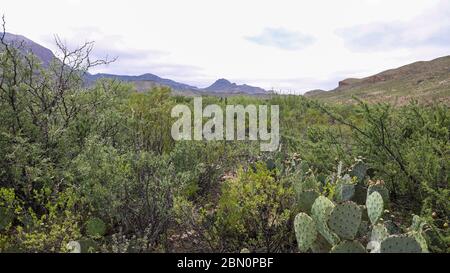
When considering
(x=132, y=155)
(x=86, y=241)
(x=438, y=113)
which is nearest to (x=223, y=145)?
(x=132, y=155)

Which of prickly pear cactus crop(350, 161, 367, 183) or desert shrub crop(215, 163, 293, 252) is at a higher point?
prickly pear cactus crop(350, 161, 367, 183)

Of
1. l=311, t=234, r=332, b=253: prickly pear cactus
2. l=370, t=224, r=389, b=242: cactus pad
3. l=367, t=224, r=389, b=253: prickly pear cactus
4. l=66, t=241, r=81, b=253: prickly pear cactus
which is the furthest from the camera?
l=311, t=234, r=332, b=253: prickly pear cactus

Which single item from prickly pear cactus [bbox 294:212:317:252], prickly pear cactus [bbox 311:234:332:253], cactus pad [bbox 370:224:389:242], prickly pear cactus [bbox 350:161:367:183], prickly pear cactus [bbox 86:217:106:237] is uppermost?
prickly pear cactus [bbox 350:161:367:183]

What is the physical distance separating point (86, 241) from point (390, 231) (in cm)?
309

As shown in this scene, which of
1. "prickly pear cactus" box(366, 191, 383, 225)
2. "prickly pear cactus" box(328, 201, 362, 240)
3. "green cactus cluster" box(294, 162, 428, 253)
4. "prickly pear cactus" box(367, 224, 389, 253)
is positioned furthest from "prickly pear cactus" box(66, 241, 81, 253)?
"prickly pear cactus" box(366, 191, 383, 225)

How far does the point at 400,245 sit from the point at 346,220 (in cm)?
70

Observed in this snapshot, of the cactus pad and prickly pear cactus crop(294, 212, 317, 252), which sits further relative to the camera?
prickly pear cactus crop(294, 212, 317, 252)

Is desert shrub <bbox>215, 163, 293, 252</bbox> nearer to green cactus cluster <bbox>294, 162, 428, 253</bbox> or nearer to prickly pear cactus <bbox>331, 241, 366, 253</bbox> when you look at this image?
green cactus cluster <bbox>294, 162, 428, 253</bbox>

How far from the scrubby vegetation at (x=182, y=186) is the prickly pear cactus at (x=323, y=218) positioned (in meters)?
0.01

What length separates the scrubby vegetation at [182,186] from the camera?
14.2 ft

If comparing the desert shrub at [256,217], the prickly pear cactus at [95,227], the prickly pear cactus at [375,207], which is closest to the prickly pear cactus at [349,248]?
the prickly pear cactus at [375,207]

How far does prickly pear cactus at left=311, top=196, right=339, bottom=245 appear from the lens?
12.7ft
